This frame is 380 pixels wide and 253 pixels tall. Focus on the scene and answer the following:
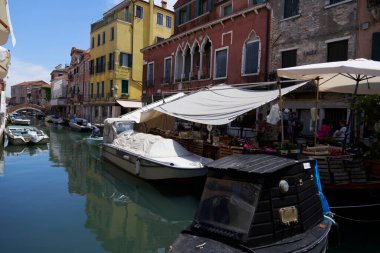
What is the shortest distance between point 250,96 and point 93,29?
33.8 metres

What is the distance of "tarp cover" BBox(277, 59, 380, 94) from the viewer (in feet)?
21.0

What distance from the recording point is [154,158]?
1088 cm

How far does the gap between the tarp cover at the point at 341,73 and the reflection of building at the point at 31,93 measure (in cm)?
7859

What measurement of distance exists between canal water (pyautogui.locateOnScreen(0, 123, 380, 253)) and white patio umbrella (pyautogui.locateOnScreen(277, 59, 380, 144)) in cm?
329

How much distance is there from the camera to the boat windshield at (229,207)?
384 centimetres

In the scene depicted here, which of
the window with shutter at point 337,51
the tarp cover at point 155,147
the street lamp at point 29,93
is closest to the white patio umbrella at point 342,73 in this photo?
the window with shutter at point 337,51

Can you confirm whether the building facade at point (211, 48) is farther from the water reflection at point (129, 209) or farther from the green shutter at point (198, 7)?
the water reflection at point (129, 209)

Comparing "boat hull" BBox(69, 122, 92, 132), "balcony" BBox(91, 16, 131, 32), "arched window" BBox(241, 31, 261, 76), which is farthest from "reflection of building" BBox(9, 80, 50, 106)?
"arched window" BBox(241, 31, 261, 76)

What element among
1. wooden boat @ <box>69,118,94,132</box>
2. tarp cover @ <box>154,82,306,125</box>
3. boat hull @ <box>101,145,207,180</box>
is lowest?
boat hull @ <box>101,145,207,180</box>

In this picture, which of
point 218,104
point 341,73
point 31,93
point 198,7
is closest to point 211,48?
point 198,7

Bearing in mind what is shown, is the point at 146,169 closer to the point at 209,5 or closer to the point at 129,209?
the point at 129,209

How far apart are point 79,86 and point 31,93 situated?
2282 inches

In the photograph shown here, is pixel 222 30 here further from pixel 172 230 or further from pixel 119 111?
pixel 119 111

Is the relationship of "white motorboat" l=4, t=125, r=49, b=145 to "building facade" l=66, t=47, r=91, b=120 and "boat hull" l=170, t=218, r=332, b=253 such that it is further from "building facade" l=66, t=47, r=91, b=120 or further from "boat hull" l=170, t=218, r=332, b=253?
"boat hull" l=170, t=218, r=332, b=253
